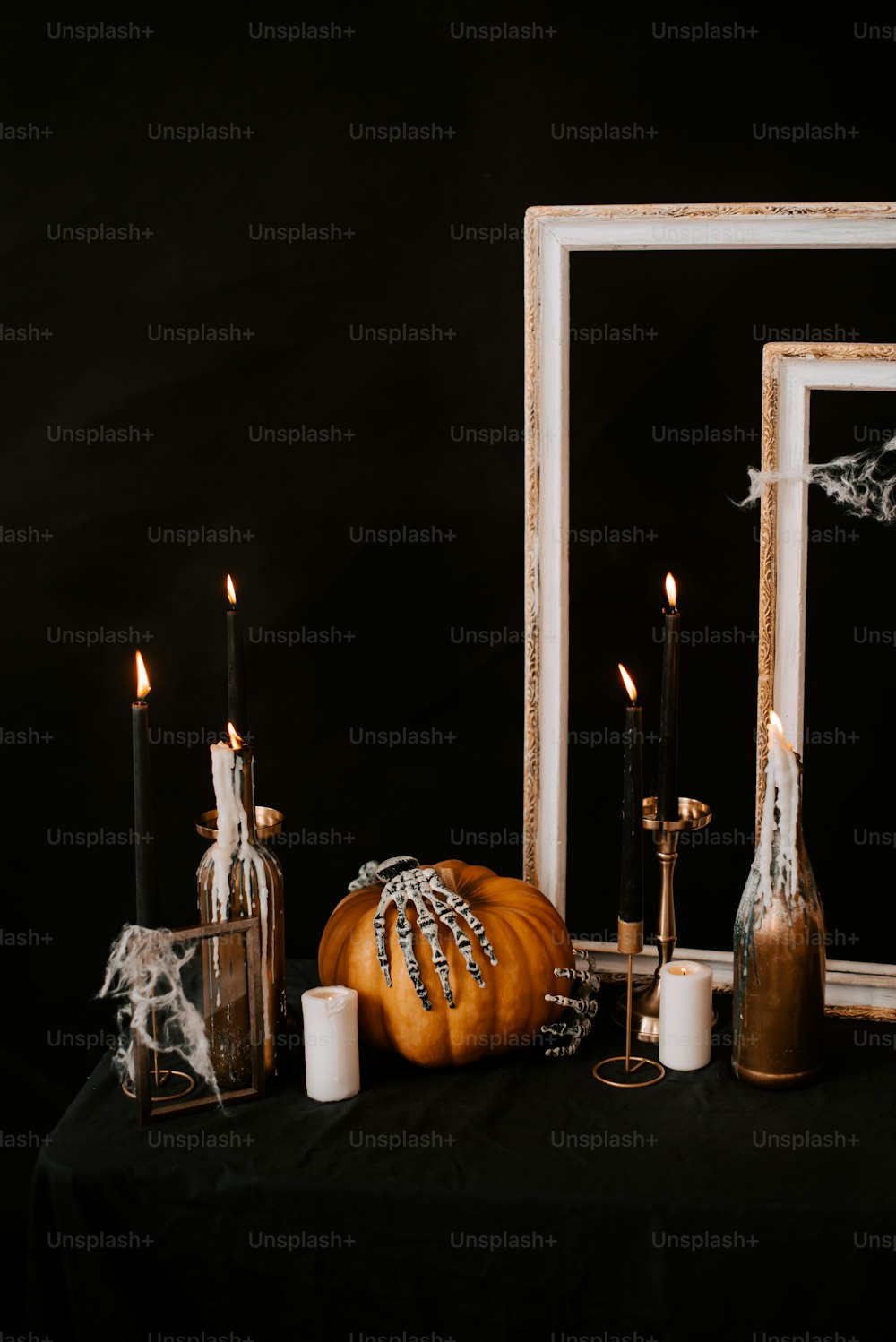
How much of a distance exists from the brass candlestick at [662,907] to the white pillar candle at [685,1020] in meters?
0.05

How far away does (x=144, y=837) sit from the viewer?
1.25 metres

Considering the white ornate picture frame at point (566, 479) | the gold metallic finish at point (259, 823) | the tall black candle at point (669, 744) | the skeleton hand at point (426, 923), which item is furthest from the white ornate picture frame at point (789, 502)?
the gold metallic finish at point (259, 823)

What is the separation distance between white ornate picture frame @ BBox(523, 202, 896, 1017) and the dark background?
0.02m

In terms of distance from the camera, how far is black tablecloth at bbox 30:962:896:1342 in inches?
44.5

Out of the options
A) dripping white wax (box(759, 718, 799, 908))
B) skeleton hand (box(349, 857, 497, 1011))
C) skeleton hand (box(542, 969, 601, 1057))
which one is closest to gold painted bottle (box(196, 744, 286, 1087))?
skeleton hand (box(349, 857, 497, 1011))

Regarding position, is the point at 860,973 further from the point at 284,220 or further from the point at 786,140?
the point at 284,220

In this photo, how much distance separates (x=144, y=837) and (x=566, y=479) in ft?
2.27

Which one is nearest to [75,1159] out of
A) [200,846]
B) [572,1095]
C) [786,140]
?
[572,1095]

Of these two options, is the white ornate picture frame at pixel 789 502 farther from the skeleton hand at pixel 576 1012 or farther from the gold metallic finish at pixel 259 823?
the gold metallic finish at pixel 259 823

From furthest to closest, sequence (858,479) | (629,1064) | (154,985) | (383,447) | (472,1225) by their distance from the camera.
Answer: (383,447)
(858,479)
(629,1064)
(154,985)
(472,1225)

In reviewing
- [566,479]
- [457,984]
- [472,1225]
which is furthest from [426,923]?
[566,479]

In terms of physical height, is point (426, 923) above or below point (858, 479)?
below

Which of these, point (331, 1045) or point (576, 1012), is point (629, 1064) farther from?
point (331, 1045)

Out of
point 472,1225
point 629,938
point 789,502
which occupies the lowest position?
point 472,1225
